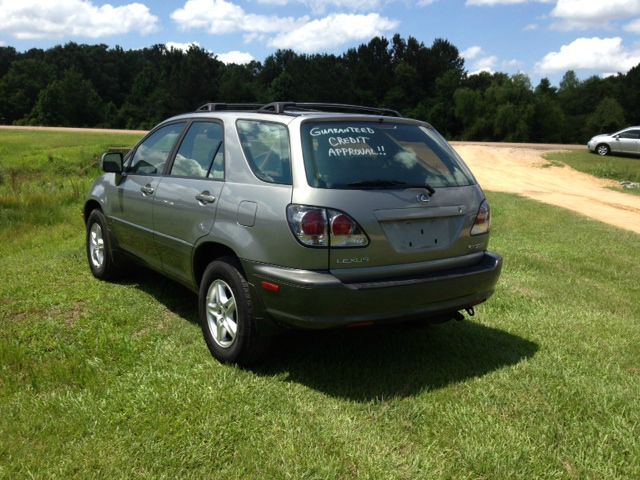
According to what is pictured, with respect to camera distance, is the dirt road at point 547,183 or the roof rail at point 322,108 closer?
the roof rail at point 322,108

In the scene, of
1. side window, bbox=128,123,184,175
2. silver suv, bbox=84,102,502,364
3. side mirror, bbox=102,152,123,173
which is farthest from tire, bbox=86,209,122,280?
silver suv, bbox=84,102,502,364

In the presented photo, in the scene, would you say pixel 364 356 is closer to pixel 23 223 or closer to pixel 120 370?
pixel 120 370

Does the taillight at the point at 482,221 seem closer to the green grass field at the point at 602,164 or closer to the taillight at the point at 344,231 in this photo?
the taillight at the point at 344,231

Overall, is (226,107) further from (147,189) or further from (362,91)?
(362,91)

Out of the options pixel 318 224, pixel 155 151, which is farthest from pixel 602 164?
pixel 318 224

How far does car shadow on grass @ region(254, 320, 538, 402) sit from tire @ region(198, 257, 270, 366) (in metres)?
0.21

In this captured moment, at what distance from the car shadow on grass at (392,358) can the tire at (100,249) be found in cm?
241

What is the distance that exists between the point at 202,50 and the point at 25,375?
8763 cm

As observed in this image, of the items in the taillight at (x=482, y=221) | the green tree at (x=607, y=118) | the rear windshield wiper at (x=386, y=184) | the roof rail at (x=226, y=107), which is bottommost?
the taillight at (x=482, y=221)

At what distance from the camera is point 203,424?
129 inches

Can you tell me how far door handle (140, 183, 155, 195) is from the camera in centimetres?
506

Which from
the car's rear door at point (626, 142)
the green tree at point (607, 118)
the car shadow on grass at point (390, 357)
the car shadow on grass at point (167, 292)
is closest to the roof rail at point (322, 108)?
the car shadow on grass at point (390, 357)

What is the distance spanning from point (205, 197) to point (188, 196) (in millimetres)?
296

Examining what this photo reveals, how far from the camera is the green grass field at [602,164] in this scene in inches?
947
